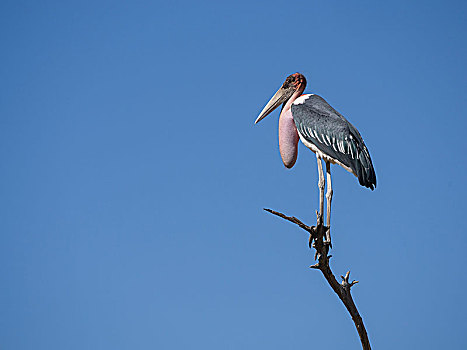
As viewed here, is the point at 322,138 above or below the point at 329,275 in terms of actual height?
above

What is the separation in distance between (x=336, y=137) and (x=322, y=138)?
0.17m

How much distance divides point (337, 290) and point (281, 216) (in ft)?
3.97

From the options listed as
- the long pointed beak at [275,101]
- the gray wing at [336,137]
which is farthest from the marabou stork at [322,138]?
the long pointed beak at [275,101]

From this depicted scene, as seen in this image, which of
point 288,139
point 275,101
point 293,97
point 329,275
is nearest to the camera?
point 329,275

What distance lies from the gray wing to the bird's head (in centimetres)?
48

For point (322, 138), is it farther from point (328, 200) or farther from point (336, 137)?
point (328, 200)

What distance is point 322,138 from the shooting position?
7.64 meters

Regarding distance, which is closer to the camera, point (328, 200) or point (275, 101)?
point (328, 200)

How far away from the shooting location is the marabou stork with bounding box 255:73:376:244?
7.54 metres

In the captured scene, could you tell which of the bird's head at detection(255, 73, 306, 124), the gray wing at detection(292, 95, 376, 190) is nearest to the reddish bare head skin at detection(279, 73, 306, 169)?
the gray wing at detection(292, 95, 376, 190)

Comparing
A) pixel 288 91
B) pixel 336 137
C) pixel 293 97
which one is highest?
pixel 288 91

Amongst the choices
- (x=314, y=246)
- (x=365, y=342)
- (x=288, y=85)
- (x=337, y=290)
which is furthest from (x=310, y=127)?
(x=365, y=342)

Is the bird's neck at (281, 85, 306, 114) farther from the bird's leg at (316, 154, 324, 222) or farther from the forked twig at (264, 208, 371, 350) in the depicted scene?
the forked twig at (264, 208, 371, 350)

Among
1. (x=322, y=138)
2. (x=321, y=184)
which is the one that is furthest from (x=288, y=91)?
(x=321, y=184)
